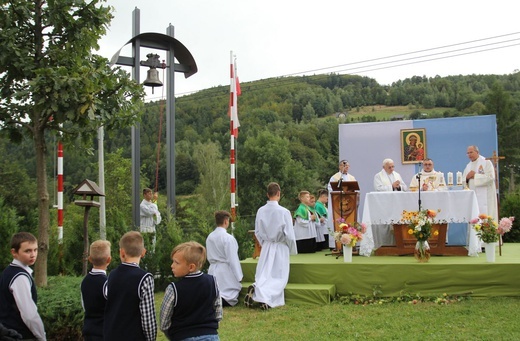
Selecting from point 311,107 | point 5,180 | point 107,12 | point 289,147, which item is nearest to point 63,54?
point 107,12

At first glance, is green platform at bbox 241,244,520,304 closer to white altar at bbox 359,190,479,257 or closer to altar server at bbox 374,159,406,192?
white altar at bbox 359,190,479,257

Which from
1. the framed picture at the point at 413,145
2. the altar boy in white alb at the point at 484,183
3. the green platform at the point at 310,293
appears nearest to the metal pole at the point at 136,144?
the green platform at the point at 310,293

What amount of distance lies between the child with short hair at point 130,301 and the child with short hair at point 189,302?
0.11m

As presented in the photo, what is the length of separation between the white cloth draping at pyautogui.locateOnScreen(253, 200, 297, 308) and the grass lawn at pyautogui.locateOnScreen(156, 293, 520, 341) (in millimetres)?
445

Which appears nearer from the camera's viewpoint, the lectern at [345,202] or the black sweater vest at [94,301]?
the black sweater vest at [94,301]

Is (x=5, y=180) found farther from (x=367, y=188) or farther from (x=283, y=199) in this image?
(x=367, y=188)

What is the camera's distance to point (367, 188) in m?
13.8

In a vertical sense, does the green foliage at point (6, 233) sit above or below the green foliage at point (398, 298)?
above

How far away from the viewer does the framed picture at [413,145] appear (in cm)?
1342

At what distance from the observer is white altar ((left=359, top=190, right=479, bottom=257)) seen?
950cm

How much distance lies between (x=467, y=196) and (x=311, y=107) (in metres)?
52.2

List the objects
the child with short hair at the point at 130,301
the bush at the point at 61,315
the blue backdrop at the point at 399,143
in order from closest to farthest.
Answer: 1. the child with short hair at the point at 130,301
2. the bush at the point at 61,315
3. the blue backdrop at the point at 399,143

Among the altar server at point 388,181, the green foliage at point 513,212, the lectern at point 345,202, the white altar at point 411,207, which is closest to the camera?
the white altar at point 411,207

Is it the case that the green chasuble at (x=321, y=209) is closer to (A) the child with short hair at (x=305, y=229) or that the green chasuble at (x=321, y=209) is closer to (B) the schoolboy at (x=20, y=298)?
(A) the child with short hair at (x=305, y=229)
